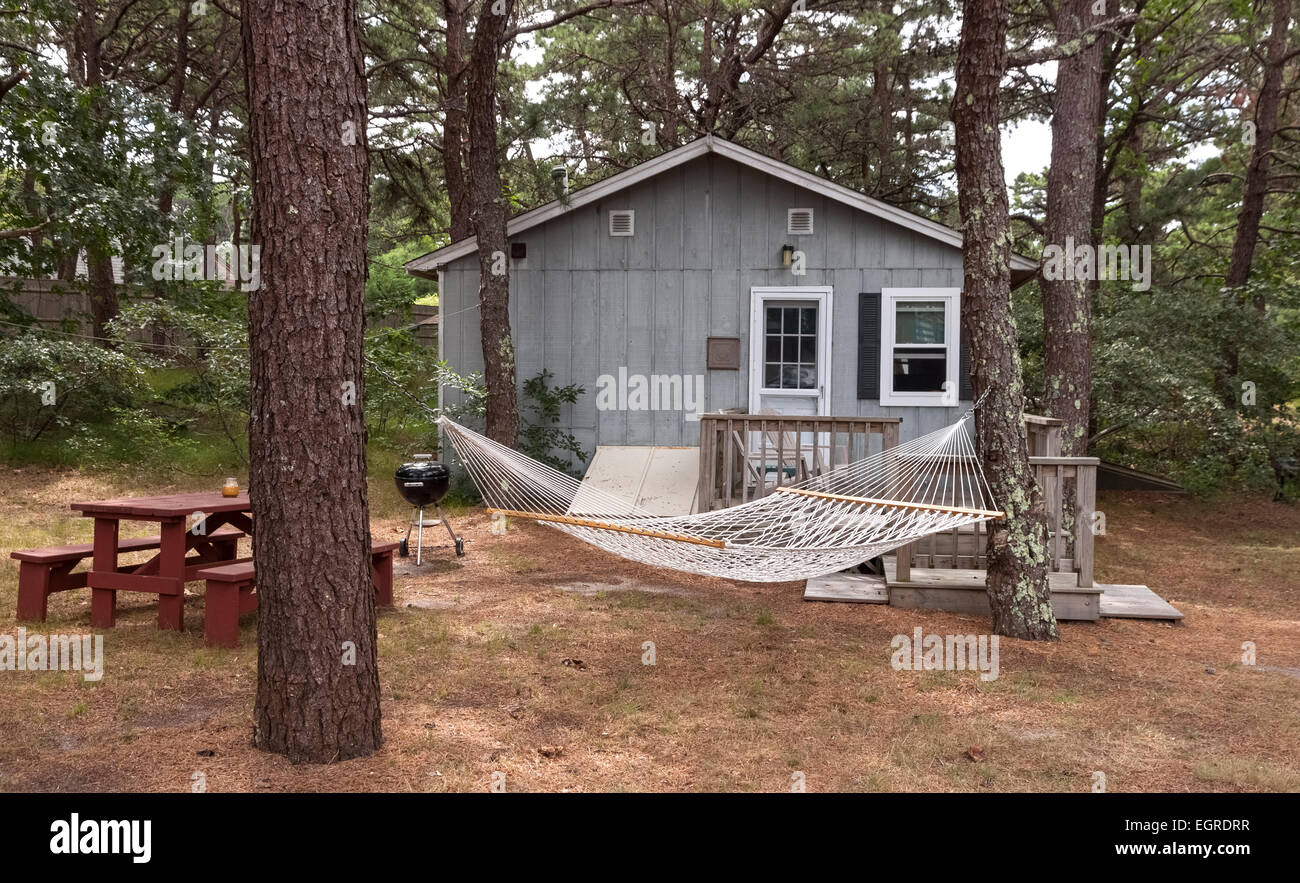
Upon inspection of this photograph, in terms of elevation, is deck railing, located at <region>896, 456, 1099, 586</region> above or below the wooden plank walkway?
above

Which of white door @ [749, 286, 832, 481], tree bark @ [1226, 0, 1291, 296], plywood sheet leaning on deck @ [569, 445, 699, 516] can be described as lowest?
plywood sheet leaning on deck @ [569, 445, 699, 516]

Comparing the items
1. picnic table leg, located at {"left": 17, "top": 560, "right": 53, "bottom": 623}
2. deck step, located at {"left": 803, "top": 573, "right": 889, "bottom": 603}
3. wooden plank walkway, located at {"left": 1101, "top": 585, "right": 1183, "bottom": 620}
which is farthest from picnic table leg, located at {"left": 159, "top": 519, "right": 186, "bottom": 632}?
wooden plank walkway, located at {"left": 1101, "top": 585, "right": 1183, "bottom": 620}

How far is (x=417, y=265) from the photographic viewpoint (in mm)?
10453

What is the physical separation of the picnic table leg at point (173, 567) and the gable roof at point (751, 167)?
5732mm

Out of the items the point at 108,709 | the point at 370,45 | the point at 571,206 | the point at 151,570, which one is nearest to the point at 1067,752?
the point at 108,709

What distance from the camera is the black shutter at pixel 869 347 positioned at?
9836 millimetres

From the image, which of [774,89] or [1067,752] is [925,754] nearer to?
[1067,752]

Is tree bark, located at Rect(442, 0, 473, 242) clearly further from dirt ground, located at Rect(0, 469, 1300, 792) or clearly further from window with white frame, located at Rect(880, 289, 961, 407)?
dirt ground, located at Rect(0, 469, 1300, 792)

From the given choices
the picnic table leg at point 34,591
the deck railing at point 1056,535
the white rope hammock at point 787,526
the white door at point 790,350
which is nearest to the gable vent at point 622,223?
the white door at point 790,350

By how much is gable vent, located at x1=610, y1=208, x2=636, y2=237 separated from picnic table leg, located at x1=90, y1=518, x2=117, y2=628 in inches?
248

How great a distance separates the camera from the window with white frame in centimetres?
977

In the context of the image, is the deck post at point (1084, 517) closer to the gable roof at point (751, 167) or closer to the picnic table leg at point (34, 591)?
the gable roof at point (751, 167)

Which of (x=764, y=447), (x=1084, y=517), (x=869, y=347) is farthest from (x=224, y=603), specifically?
(x=869, y=347)
